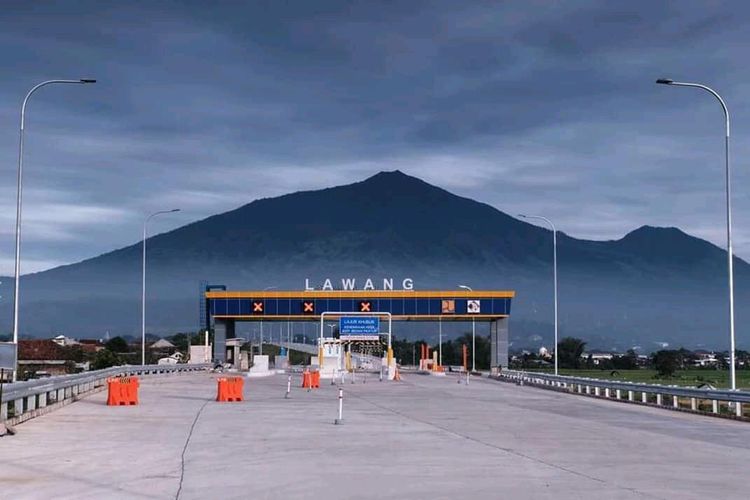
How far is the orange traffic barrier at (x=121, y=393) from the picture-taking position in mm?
34625

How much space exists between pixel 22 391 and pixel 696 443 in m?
15.7

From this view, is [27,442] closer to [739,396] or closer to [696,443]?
[696,443]

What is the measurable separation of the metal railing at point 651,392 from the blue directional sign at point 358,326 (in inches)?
398

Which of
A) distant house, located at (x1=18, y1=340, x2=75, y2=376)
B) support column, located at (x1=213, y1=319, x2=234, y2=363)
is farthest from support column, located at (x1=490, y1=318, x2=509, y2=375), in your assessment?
distant house, located at (x1=18, y1=340, x2=75, y2=376)

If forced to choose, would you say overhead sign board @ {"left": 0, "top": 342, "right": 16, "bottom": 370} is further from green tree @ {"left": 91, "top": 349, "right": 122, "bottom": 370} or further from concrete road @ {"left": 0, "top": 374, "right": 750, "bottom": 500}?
green tree @ {"left": 91, "top": 349, "right": 122, "bottom": 370}

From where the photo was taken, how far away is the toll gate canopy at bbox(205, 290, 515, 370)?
3834 inches

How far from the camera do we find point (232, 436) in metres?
22.9

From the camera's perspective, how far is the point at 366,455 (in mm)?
19000

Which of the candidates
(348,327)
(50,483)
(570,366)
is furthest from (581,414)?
(570,366)

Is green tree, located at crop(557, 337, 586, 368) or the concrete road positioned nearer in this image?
the concrete road

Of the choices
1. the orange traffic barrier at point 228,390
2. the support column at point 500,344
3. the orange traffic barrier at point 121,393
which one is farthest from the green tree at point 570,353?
the orange traffic barrier at point 121,393

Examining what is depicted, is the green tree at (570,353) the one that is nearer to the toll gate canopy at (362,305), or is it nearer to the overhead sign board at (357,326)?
Answer: the toll gate canopy at (362,305)

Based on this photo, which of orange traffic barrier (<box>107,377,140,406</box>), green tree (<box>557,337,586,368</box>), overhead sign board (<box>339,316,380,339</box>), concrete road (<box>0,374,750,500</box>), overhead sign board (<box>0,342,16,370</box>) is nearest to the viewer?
concrete road (<box>0,374,750,500</box>)

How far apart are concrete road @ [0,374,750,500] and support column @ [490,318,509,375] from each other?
2523 inches
